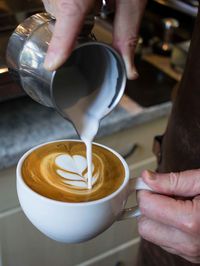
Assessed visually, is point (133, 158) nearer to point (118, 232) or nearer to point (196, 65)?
point (118, 232)

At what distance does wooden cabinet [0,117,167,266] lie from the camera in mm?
831

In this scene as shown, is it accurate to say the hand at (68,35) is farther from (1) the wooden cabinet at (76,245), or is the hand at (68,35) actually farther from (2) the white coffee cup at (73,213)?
(1) the wooden cabinet at (76,245)

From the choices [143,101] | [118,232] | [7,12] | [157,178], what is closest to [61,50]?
[157,178]

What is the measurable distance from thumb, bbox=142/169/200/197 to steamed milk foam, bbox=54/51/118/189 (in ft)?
0.24

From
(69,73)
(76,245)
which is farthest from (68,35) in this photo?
(76,245)

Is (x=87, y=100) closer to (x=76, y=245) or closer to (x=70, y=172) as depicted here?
(x=70, y=172)

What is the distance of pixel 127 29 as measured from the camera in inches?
19.7

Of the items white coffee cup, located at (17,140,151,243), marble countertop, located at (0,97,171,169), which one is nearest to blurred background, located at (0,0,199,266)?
marble countertop, located at (0,97,171,169)

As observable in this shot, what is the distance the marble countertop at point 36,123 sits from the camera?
759 millimetres

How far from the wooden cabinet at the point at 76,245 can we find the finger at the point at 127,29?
361 millimetres

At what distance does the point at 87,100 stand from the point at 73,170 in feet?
0.29

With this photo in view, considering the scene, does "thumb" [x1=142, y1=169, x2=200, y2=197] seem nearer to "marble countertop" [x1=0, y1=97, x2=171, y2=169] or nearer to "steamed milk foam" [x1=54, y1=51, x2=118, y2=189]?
"steamed milk foam" [x1=54, y1=51, x2=118, y2=189]

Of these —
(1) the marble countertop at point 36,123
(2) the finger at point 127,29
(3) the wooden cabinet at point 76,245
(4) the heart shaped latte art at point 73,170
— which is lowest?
(3) the wooden cabinet at point 76,245

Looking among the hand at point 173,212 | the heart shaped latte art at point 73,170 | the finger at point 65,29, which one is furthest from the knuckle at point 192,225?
the finger at point 65,29
